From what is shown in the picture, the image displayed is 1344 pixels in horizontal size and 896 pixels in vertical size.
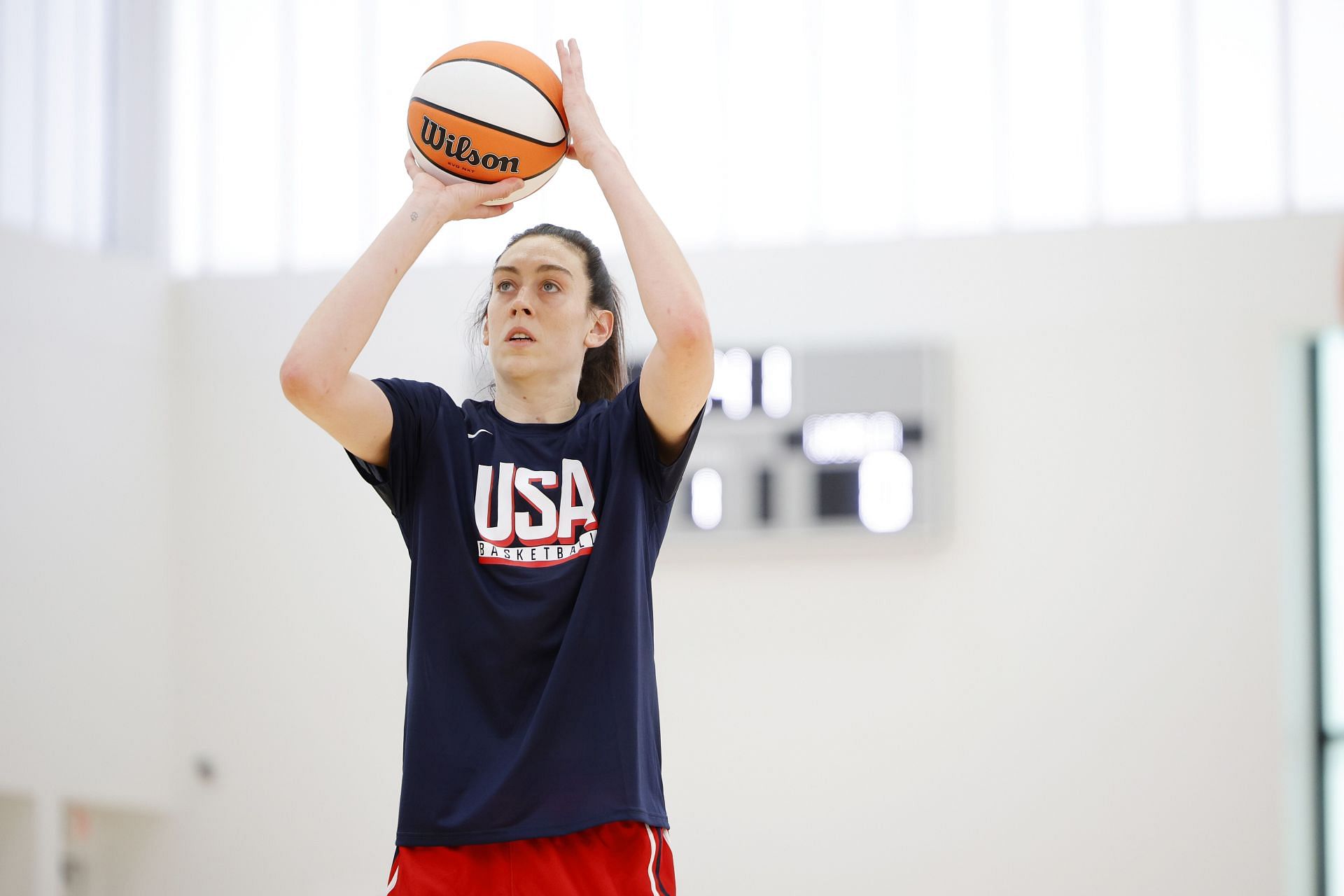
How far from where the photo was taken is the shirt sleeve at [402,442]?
5.68 ft

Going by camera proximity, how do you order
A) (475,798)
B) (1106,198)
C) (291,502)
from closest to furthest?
(475,798), (1106,198), (291,502)

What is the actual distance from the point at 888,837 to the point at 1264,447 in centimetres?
166

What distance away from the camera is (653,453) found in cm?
175

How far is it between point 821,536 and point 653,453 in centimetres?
259

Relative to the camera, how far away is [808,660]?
14.1 ft

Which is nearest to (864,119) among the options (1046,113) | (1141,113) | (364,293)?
(1046,113)

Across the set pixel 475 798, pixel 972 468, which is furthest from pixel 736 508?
pixel 475 798

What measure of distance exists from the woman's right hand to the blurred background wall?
250 cm

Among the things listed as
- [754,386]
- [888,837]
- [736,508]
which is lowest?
[888,837]

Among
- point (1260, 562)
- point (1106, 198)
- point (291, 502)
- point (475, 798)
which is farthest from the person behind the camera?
point (291, 502)

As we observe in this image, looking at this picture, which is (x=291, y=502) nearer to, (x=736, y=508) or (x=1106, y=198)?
(x=736, y=508)

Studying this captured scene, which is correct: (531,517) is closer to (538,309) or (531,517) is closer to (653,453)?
(653,453)

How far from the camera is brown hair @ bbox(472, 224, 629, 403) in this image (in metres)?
1.96

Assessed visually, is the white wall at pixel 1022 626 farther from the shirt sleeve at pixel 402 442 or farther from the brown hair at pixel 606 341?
the shirt sleeve at pixel 402 442
